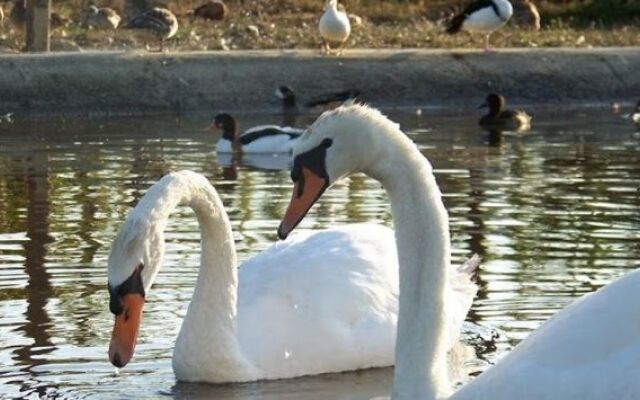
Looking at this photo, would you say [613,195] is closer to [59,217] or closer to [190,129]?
[59,217]

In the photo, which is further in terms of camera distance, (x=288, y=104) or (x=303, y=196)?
(x=288, y=104)

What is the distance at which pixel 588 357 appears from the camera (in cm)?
522

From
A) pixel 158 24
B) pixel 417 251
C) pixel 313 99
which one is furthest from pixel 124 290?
pixel 158 24

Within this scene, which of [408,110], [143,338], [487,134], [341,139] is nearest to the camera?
[341,139]

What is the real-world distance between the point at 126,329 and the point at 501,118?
527 inches

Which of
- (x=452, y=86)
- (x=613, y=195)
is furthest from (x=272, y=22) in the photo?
(x=613, y=195)

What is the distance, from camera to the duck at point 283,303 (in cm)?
763

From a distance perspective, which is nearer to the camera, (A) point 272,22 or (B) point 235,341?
(B) point 235,341

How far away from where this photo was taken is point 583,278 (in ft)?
31.4

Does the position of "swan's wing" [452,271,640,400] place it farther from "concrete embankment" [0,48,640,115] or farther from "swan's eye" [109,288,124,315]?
"concrete embankment" [0,48,640,115]

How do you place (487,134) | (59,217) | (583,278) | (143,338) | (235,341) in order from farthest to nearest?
(487,134), (59,217), (583,278), (143,338), (235,341)

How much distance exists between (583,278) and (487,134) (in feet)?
32.1

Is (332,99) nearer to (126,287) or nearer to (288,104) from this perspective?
(288,104)

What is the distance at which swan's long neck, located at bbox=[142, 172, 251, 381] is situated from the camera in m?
7.62
